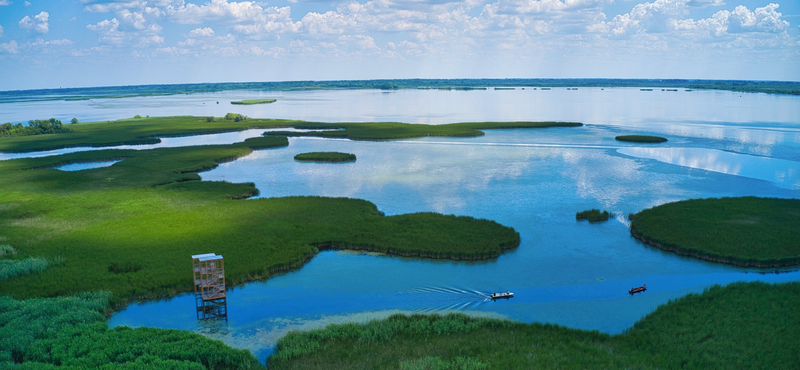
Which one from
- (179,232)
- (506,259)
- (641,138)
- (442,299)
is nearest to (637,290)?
(506,259)

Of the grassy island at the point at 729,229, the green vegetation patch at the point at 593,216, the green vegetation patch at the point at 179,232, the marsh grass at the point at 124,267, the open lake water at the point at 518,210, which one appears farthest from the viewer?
the green vegetation patch at the point at 593,216

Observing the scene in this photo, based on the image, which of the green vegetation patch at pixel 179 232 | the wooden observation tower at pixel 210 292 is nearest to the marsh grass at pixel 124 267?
the green vegetation patch at pixel 179 232

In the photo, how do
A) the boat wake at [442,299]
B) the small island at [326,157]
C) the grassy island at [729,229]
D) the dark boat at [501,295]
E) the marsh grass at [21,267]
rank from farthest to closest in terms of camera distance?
the small island at [326,157] < the grassy island at [729,229] < the marsh grass at [21,267] < the dark boat at [501,295] < the boat wake at [442,299]

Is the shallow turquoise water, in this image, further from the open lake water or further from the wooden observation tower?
the wooden observation tower

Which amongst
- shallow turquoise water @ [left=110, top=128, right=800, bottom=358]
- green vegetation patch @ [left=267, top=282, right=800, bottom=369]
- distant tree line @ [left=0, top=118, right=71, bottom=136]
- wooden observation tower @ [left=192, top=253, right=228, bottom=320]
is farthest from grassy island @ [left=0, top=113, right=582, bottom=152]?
green vegetation patch @ [left=267, top=282, right=800, bottom=369]

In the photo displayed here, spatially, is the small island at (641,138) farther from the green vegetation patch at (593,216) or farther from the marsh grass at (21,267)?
the marsh grass at (21,267)
